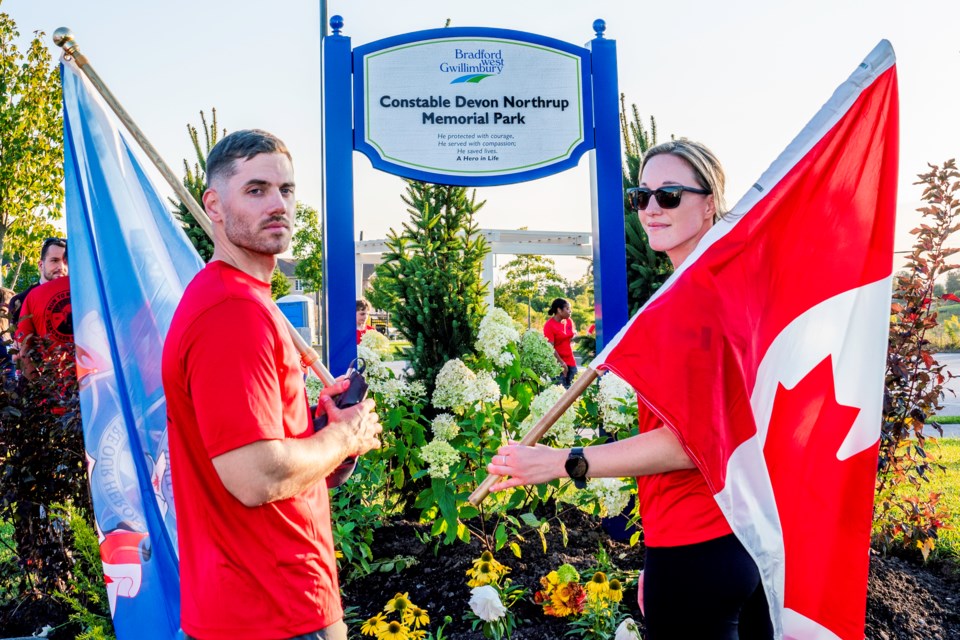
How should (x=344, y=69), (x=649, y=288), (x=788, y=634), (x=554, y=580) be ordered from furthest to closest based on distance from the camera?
1. (x=649, y=288)
2. (x=344, y=69)
3. (x=554, y=580)
4. (x=788, y=634)

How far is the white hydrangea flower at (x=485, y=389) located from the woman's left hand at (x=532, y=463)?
1962 mm

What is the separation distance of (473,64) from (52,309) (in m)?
3.10

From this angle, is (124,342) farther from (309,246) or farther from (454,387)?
(309,246)

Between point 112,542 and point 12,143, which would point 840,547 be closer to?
point 112,542

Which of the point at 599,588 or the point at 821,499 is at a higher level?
the point at 821,499

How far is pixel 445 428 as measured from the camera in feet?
13.5

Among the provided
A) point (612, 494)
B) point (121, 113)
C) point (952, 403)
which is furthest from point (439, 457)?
point (952, 403)

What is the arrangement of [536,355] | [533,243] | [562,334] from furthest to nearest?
[533,243], [562,334], [536,355]

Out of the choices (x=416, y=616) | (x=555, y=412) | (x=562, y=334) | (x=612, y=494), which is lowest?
(x=416, y=616)

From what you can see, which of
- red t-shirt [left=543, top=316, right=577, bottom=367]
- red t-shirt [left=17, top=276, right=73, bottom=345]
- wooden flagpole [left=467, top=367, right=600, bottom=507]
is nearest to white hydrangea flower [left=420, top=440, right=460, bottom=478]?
wooden flagpole [left=467, top=367, right=600, bottom=507]

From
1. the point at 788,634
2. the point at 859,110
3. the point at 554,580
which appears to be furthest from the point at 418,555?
the point at 859,110

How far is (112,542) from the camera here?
293cm

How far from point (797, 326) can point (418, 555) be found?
8.57 ft

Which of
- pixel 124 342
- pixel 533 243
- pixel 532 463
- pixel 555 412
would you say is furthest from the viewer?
pixel 533 243
